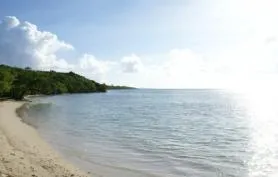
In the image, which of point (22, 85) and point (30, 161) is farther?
point (22, 85)

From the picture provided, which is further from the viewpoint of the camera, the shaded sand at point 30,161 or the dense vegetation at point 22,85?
the dense vegetation at point 22,85

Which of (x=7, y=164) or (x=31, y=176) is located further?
(x=7, y=164)

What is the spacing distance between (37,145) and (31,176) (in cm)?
1133

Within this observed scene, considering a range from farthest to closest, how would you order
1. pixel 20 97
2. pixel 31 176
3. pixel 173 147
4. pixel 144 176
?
pixel 20 97, pixel 173 147, pixel 144 176, pixel 31 176

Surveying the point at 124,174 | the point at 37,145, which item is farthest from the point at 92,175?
the point at 37,145

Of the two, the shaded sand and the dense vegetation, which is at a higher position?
the dense vegetation

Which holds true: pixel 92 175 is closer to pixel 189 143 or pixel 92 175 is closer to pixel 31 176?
pixel 31 176

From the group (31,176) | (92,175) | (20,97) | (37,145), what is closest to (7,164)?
(31,176)

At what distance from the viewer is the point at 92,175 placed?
65.1 feet

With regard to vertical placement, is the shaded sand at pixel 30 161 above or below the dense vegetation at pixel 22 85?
below

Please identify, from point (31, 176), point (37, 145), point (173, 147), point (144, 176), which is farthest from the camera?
point (173, 147)

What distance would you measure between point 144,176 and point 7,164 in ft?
→ 23.3

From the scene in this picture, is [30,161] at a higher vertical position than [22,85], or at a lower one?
lower

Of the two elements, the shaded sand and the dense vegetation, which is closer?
the shaded sand
